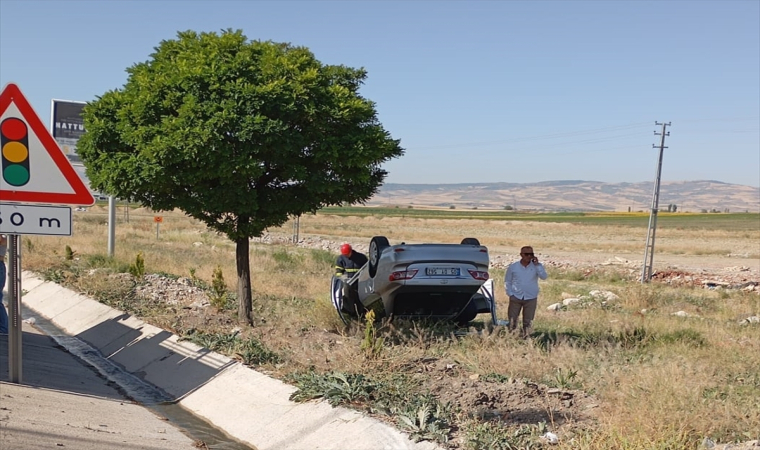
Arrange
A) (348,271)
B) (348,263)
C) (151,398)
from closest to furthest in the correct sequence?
(151,398) → (348,271) → (348,263)

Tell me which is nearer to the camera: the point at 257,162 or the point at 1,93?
the point at 1,93

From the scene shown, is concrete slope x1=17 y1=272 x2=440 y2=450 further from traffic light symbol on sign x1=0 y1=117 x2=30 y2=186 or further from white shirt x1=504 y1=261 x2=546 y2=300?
white shirt x1=504 y1=261 x2=546 y2=300

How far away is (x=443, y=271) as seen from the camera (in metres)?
9.77

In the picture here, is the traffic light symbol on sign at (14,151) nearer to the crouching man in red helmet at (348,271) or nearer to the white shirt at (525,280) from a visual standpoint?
the crouching man in red helmet at (348,271)

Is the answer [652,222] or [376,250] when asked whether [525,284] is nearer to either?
[376,250]

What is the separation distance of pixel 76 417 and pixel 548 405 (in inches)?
158

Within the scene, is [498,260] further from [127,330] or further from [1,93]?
[1,93]

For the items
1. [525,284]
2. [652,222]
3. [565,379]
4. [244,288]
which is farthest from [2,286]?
[652,222]

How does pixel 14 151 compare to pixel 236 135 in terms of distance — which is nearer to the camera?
pixel 14 151

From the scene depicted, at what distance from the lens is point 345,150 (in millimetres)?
10328

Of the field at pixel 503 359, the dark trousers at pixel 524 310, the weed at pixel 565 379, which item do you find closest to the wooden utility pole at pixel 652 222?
the field at pixel 503 359

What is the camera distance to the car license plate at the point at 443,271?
31.8 feet

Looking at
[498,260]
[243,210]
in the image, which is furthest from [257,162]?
[498,260]

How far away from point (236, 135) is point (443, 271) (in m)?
3.07
